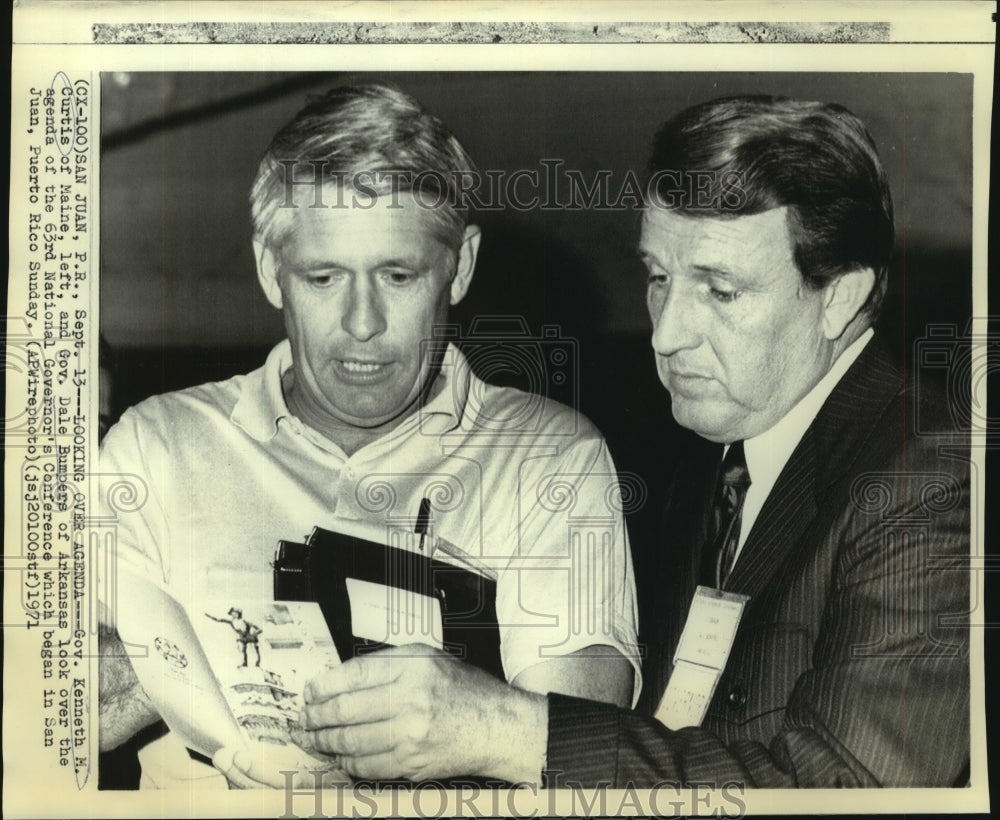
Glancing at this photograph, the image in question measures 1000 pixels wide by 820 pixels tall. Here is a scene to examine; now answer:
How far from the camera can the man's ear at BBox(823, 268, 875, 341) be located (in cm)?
249

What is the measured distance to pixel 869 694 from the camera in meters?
2.48

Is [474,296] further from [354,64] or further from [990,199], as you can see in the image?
Result: [990,199]

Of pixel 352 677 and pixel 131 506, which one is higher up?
pixel 131 506

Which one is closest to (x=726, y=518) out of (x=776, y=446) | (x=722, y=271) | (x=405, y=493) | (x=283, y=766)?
(x=776, y=446)

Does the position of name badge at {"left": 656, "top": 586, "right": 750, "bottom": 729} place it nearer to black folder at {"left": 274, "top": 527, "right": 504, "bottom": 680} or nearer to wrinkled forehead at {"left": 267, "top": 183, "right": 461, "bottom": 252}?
black folder at {"left": 274, "top": 527, "right": 504, "bottom": 680}

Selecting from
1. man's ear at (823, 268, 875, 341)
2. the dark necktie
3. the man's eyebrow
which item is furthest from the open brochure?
man's ear at (823, 268, 875, 341)

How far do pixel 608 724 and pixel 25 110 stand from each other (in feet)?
6.90

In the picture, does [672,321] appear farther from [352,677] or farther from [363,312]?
[352,677]

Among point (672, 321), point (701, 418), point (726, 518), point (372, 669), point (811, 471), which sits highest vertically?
point (672, 321)

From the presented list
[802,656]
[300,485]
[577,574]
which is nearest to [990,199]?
[802,656]

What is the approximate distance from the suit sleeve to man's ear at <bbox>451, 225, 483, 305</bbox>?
1012 mm

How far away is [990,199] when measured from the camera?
8.62 ft

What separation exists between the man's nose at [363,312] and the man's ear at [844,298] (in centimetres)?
108

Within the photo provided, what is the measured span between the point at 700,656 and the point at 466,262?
1120 millimetres
